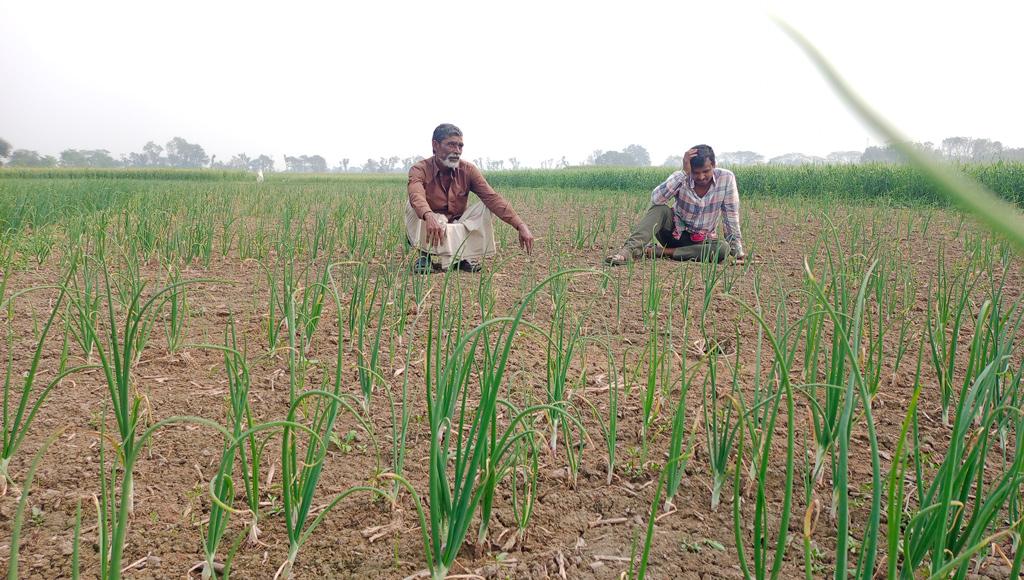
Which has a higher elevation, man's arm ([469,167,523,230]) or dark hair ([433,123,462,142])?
dark hair ([433,123,462,142])

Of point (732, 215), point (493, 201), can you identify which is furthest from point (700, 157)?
point (493, 201)

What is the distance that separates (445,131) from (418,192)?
41 cm

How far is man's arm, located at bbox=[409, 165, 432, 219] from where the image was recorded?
3715 mm

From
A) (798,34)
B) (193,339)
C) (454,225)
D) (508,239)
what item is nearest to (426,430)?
(193,339)

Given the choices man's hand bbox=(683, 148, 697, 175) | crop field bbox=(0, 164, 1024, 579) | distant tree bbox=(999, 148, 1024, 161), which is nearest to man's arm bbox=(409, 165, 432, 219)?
crop field bbox=(0, 164, 1024, 579)

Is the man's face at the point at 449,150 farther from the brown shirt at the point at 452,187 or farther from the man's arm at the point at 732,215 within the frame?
the man's arm at the point at 732,215

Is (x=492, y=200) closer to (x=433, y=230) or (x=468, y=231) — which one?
(x=468, y=231)

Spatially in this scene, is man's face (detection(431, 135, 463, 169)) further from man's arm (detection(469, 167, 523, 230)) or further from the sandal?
the sandal

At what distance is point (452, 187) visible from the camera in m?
4.15

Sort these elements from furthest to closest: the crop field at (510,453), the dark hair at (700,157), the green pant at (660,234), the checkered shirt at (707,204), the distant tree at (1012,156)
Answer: the distant tree at (1012,156)
the green pant at (660,234)
the checkered shirt at (707,204)
the dark hair at (700,157)
the crop field at (510,453)

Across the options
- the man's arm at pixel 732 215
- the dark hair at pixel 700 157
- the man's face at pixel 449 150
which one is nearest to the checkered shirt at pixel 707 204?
the man's arm at pixel 732 215

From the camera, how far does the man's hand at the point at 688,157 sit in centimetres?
396

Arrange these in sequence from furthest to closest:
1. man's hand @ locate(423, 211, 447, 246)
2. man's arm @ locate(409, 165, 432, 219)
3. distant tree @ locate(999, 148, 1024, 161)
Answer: distant tree @ locate(999, 148, 1024, 161)
man's arm @ locate(409, 165, 432, 219)
man's hand @ locate(423, 211, 447, 246)

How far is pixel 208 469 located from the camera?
1.53 m
